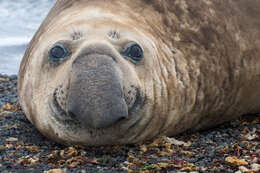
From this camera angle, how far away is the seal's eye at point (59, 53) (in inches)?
142

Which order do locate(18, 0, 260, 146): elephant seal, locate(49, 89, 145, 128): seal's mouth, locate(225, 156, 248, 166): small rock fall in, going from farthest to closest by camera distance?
locate(49, 89, 145, 128): seal's mouth, locate(18, 0, 260, 146): elephant seal, locate(225, 156, 248, 166): small rock

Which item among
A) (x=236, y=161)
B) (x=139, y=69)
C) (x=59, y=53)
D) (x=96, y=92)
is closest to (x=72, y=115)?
(x=96, y=92)

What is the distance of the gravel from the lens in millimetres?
3215

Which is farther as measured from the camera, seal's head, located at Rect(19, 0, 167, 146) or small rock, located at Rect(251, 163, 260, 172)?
seal's head, located at Rect(19, 0, 167, 146)

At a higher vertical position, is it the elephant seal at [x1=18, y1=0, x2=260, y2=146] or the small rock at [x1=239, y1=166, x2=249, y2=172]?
the elephant seal at [x1=18, y1=0, x2=260, y2=146]

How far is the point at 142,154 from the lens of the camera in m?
3.67

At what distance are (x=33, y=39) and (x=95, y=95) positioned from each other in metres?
1.97

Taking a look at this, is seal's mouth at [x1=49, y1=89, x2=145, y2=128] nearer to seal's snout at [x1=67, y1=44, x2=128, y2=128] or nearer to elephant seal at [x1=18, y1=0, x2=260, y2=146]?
elephant seal at [x1=18, y1=0, x2=260, y2=146]

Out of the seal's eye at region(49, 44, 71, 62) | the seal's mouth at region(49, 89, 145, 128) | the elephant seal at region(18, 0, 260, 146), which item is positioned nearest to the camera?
the elephant seal at region(18, 0, 260, 146)

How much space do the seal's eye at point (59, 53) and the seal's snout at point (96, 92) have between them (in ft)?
1.10

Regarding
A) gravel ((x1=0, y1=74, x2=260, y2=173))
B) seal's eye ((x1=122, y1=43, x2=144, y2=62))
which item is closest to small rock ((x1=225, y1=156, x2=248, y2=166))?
gravel ((x1=0, y1=74, x2=260, y2=173))

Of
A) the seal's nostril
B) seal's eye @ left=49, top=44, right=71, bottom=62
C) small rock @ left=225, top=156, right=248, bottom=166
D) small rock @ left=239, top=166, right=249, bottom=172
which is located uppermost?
seal's eye @ left=49, top=44, right=71, bottom=62

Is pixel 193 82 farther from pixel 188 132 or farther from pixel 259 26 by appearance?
pixel 259 26

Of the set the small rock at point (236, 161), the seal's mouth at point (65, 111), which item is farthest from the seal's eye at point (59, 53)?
the small rock at point (236, 161)
